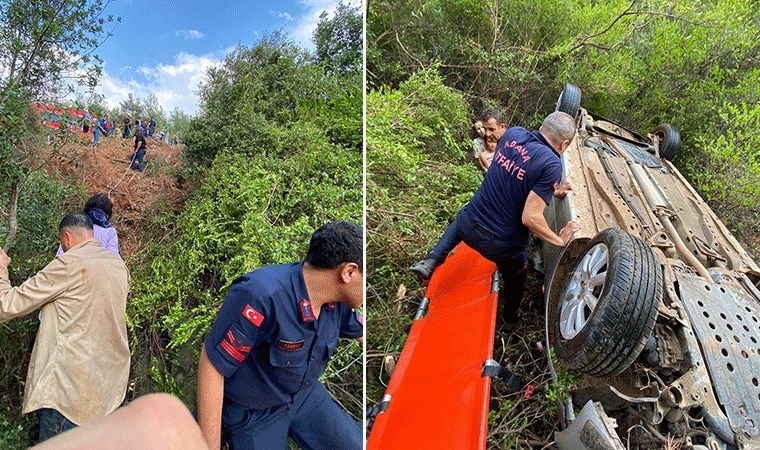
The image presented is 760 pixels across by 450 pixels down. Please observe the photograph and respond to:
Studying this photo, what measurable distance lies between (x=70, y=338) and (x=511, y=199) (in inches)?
89.4

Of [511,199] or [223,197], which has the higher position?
[223,197]

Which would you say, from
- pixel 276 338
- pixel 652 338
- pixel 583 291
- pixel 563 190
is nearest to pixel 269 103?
pixel 563 190

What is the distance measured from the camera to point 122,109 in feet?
7.34

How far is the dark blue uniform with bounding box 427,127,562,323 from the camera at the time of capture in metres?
2.81

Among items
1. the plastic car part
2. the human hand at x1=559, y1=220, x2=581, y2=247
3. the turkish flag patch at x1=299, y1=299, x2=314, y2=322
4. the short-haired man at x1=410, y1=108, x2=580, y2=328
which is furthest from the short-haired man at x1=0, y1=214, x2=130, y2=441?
the human hand at x1=559, y1=220, x2=581, y2=247

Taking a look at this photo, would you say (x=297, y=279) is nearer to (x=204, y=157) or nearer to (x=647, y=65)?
(x=204, y=157)

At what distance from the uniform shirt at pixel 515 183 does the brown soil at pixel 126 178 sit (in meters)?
1.68

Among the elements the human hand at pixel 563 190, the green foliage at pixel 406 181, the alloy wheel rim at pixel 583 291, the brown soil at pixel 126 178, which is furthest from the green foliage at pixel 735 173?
the brown soil at pixel 126 178

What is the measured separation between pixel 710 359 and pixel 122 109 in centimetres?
269

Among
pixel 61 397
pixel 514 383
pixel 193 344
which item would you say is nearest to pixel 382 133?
pixel 514 383

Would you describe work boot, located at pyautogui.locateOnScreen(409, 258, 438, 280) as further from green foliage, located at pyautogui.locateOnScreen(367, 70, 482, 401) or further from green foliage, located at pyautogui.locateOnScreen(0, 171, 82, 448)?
green foliage, located at pyautogui.locateOnScreen(0, 171, 82, 448)

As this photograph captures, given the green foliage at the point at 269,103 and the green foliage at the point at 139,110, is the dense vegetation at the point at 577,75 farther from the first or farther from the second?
the green foliage at the point at 139,110

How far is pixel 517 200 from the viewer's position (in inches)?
116

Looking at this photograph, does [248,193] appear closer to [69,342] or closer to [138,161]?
[138,161]
